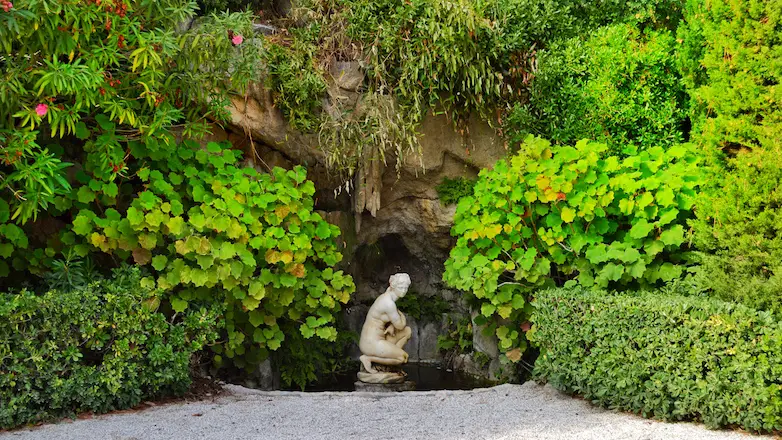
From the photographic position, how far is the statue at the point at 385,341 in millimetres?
6590

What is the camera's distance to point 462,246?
6570 mm

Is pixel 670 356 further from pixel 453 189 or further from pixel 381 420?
pixel 453 189

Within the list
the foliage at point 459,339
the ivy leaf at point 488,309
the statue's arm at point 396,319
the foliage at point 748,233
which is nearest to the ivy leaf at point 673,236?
the foliage at point 748,233

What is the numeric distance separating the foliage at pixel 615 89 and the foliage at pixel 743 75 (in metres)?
1.34

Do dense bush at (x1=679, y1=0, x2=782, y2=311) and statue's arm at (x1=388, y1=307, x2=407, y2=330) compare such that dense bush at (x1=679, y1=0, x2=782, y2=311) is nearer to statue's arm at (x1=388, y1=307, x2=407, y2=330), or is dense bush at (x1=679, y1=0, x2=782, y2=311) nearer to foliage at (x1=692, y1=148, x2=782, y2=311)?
foliage at (x1=692, y1=148, x2=782, y2=311)

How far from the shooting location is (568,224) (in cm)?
614

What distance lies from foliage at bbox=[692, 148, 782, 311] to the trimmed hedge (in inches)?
7.3

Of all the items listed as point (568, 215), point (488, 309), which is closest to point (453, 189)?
point (488, 309)

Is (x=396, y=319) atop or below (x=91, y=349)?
atop

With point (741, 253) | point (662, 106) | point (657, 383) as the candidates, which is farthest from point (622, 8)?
point (657, 383)

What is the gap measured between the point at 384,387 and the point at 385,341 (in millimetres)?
406

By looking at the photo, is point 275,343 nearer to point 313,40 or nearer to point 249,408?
point 249,408

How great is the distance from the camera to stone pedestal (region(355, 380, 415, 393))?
6.45 m

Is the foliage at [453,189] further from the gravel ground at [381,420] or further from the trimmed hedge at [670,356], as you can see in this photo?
the gravel ground at [381,420]
